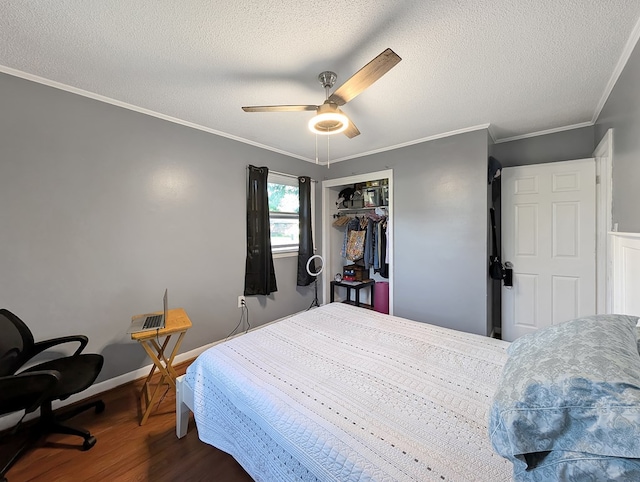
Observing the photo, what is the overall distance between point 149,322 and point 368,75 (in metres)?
2.19

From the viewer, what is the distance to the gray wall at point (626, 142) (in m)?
1.40

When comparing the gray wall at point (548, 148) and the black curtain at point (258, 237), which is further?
the black curtain at point (258, 237)

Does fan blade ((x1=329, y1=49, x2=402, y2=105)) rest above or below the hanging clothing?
above

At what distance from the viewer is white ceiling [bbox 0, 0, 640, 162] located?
121cm

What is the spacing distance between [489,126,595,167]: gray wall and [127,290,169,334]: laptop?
348 cm

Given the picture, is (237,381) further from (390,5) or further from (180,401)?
(390,5)

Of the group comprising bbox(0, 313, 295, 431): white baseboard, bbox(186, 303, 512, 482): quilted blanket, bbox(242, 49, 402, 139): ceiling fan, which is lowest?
bbox(0, 313, 295, 431): white baseboard

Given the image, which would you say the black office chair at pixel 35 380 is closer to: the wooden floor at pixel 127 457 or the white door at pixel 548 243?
the wooden floor at pixel 127 457

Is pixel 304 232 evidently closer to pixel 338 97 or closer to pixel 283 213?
pixel 283 213

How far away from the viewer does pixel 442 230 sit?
9.18ft

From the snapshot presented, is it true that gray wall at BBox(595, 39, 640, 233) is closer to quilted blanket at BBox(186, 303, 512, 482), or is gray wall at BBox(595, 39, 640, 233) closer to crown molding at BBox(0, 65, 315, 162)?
quilted blanket at BBox(186, 303, 512, 482)

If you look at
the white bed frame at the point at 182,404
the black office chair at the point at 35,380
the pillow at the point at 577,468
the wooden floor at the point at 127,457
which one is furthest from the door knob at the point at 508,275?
the black office chair at the point at 35,380

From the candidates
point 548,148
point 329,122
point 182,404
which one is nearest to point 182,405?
point 182,404

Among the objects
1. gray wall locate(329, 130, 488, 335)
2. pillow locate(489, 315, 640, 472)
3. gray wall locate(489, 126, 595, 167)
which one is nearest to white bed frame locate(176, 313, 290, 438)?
pillow locate(489, 315, 640, 472)
